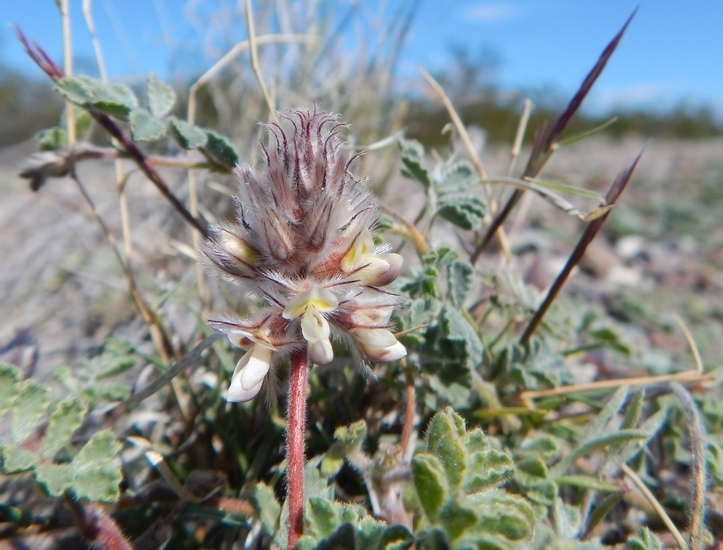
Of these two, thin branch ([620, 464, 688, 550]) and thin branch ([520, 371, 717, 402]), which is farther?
thin branch ([520, 371, 717, 402])

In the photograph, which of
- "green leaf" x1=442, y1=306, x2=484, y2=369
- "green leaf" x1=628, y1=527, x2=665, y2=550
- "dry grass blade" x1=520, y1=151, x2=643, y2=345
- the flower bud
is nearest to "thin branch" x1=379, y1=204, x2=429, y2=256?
"green leaf" x1=442, y1=306, x2=484, y2=369

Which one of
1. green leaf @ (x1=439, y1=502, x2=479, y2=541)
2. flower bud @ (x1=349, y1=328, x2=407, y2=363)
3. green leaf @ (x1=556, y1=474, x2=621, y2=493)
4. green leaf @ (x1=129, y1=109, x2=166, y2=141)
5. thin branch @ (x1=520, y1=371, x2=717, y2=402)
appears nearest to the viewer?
green leaf @ (x1=439, y1=502, x2=479, y2=541)

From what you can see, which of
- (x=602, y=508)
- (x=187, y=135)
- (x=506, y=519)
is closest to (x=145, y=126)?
(x=187, y=135)

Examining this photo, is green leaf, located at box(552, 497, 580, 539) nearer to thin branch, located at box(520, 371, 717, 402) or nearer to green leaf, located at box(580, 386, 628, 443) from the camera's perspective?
green leaf, located at box(580, 386, 628, 443)

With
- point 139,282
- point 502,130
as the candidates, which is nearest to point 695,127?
point 502,130

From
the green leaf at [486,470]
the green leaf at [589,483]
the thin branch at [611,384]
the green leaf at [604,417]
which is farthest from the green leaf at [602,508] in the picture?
the green leaf at [486,470]

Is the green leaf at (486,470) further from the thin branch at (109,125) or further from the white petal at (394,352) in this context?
the thin branch at (109,125)

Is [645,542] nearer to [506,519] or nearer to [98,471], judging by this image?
[506,519]
